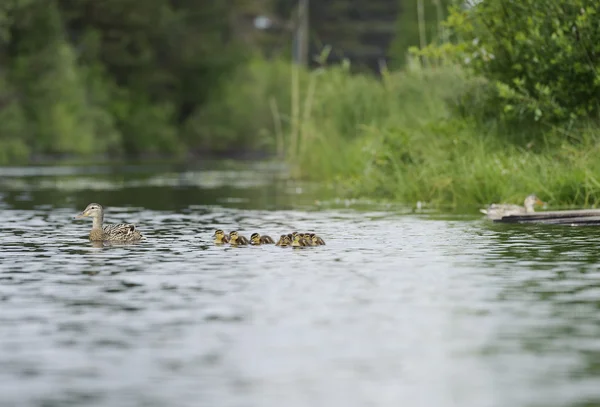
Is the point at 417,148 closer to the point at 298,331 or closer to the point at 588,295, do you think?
the point at 588,295

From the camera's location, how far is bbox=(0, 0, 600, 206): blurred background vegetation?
27375mm

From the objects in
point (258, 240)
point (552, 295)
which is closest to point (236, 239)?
point (258, 240)

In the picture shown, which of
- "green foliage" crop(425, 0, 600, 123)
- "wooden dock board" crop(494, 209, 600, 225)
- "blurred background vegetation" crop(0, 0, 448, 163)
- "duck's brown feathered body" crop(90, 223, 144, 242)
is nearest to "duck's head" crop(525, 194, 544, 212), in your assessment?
"wooden dock board" crop(494, 209, 600, 225)

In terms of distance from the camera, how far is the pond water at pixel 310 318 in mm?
10078

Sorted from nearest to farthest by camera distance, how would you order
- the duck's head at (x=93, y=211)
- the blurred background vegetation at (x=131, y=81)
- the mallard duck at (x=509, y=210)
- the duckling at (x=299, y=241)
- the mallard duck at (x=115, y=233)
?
1. the duckling at (x=299, y=241)
2. the mallard duck at (x=115, y=233)
3. the duck's head at (x=93, y=211)
4. the mallard duck at (x=509, y=210)
5. the blurred background vegetation at (x=131, y=81)

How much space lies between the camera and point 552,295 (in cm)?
1454

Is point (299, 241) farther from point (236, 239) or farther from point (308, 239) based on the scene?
point (236, 239)

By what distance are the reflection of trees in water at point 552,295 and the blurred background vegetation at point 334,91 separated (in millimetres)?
4835

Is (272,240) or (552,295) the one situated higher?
(272,240)

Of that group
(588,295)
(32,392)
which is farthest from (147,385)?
(588,295)

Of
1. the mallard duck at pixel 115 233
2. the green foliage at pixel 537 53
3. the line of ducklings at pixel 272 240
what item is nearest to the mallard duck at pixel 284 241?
the line of ducklings at pixel 272 240

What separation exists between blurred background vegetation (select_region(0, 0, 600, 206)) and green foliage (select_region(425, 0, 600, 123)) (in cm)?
4

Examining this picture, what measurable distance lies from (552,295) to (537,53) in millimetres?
13154

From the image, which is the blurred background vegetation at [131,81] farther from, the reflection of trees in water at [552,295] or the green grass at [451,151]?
the reflection of trees in water at [552,295]
